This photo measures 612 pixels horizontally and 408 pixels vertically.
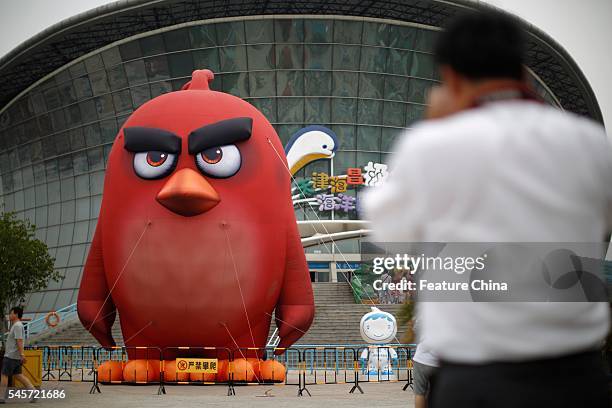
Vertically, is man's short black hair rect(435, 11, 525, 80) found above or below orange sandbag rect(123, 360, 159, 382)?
above

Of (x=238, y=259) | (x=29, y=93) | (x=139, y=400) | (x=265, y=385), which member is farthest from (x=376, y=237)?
(x=29, y=93)

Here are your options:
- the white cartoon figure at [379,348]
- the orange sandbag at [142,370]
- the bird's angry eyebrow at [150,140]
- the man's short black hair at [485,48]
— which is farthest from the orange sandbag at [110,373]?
the man's short black hair at [485,48]

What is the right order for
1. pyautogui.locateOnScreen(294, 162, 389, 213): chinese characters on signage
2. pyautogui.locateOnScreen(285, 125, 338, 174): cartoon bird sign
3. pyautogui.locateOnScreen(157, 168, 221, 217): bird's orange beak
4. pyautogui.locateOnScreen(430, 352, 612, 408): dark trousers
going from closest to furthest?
pyautogui.locateOnScreen(430, 352, 612, 408): dark trousers, pyautogui.locateOnScreen(157, 168, 221, 217): bird's orange beak, pyautogui.locateOnScreen(294, 162, 389, 213): chinese characters on signage, pyautogui.locateOnScreen(285, 125, 338, 174): cartoon bird sign

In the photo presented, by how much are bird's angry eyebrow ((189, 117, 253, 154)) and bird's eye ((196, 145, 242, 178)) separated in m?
0.08

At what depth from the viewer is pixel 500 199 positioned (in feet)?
5.81

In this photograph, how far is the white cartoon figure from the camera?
55.3 feet

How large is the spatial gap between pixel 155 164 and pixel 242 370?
3324mm

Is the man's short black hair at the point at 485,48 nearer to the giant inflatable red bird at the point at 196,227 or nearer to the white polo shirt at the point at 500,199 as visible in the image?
the white polo shirt at the point at 500,199

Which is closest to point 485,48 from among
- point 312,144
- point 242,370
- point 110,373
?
point 242,370

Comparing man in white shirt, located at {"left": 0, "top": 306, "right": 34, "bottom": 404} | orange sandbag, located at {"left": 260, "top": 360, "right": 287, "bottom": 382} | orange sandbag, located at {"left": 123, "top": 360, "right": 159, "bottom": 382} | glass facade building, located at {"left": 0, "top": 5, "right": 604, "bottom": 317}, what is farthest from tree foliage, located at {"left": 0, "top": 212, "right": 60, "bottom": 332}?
man in white shirt, located at {"left": 0, "top": 306, "right": 34, "bottom": 404}

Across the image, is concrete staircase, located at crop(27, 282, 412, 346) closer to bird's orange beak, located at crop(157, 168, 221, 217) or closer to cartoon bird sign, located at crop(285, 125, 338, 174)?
cartoon bird sign, located at crop(285, 125, 338, 174)

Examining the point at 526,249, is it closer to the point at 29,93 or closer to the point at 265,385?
the point at 265,385

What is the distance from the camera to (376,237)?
1.88m

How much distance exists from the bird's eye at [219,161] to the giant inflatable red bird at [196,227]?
0.6 inches
